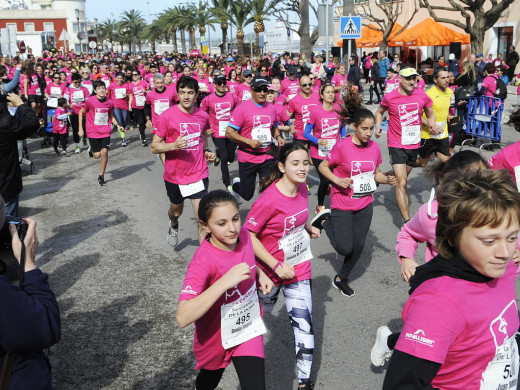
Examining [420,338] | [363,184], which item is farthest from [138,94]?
[420,338]

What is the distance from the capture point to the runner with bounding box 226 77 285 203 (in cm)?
774

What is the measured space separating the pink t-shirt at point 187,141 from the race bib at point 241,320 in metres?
3.56

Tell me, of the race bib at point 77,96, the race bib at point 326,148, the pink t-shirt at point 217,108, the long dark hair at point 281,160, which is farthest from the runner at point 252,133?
the race bib at point 77,96

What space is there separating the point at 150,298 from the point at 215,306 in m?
2.83

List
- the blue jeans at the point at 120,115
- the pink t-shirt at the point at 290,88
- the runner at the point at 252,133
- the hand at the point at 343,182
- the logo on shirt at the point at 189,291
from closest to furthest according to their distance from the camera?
1. the logo on shirt at the point at 189,291
2. the hand at the point at 343,182
3. the runner at the point at 252,133
4. the pink t-shirt at the point at 290,88
5. the blue jeans at the point at 120,115

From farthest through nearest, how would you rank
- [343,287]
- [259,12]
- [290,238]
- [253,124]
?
[259,12] < [253,124] < [343,287] < [290,238]

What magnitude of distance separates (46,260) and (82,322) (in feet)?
6.91

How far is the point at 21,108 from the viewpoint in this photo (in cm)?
555

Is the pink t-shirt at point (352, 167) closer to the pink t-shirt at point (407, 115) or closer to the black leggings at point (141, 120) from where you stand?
the pink t-shirt at point (407, 115)

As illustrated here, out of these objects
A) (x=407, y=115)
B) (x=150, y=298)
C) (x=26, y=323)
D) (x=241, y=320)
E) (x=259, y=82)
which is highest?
(x=259, y=82)

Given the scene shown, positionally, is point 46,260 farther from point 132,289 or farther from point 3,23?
point 3,23

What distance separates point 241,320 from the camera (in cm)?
317

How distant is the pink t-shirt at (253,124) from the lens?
25.4 feet

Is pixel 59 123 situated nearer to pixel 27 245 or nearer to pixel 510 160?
pixel 510 160
